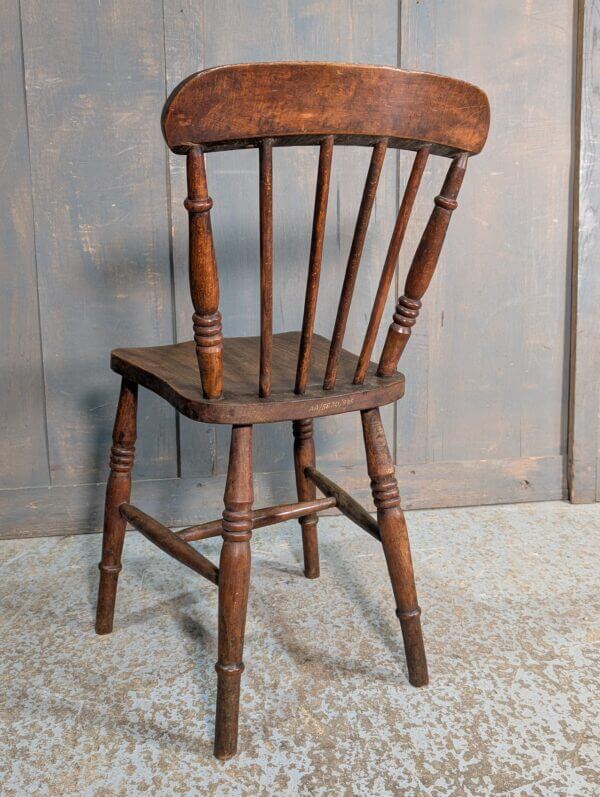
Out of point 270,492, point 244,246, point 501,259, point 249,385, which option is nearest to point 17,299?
point 244,246

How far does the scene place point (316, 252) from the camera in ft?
3.47

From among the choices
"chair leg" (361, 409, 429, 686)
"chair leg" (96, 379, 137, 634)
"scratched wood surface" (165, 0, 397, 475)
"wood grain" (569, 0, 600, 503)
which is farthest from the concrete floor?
"scratched wood surface" (165, 0, 397, 475)

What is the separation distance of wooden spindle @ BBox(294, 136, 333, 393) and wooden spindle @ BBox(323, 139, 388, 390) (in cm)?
4

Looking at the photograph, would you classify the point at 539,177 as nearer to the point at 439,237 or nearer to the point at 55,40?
the point at 439,237

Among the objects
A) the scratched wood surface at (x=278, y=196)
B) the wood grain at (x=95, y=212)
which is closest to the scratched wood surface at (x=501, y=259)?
the scratched wood surface at (x=278, y=196)

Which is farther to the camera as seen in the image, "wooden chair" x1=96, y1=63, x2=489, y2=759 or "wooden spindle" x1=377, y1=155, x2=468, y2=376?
"wooden spindle" x1=377, y1=155, x2=468, y2=376

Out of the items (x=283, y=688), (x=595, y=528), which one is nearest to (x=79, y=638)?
(x=283, y=688)

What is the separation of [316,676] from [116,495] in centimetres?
49

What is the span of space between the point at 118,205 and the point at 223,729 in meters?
1.24

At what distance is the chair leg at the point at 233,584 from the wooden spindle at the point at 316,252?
0.13m

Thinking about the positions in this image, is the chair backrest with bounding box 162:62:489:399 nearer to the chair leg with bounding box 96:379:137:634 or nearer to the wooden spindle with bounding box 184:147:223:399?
the wooden spindle with bounding box 184:147:223:399

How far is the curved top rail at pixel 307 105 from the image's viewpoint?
3.11 ft

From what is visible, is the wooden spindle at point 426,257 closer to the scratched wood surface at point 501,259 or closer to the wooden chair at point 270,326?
the wooden chair at point 270,326

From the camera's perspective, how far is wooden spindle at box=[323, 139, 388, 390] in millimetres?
1043
